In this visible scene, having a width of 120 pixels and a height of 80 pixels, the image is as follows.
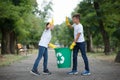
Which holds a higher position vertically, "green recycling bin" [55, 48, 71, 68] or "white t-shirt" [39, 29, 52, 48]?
"white t-shirt" [39, 29, 52, 48]

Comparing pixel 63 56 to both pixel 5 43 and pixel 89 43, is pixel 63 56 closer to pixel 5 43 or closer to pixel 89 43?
pixel 5 43

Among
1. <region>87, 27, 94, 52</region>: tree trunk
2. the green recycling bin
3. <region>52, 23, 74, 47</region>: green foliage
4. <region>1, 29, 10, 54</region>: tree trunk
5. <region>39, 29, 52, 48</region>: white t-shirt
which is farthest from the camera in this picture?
<region>52, 23, 74, 47</region>: green foliage

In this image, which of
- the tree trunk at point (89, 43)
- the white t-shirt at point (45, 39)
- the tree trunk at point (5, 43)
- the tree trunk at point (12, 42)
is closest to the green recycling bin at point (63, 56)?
the white t-shirt at point (45, 39)

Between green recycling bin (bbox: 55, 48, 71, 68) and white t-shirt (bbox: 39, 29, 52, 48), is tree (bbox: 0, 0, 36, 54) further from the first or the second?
green recycling bin (bbox: 55, 48, 71, 68)

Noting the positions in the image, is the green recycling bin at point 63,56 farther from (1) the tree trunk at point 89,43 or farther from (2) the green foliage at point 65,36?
(2) the green foliage at point 65,36

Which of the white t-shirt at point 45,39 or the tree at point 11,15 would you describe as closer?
the white t-shirt at point 45,39

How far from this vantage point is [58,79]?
10500 millimetres

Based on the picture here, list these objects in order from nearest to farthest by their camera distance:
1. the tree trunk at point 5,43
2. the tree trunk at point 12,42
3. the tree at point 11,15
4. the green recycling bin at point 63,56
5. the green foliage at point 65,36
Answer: the green recycling bin at point 63,56 < the tree at point 11,15 < the tree trunk at point 5,43 < the tree trunk at point 12,42 < the green foliage at point 65,36

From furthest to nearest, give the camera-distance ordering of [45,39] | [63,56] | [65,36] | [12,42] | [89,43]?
[65,36]
[89,43]
[12,42]
[45,39]
[63,56]

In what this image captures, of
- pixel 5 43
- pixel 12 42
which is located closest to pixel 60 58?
pixel 5 43

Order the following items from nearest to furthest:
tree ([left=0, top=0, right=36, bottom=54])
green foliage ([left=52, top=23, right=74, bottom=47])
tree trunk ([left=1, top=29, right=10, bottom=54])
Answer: tree ([left=0, top=0, right=36, bottom=54]), tree trunk ([left=1, top=29, right=10, bottom=54]), green foliage ([left=52, top=23, right=74, bottom=47])

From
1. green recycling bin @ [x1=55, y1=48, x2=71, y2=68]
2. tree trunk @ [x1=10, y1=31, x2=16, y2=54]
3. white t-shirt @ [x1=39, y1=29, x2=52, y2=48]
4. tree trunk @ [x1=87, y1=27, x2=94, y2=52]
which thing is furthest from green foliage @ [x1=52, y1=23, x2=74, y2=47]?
green recycling bin @ [x1=55, y1=48, x2=71, y2=68]

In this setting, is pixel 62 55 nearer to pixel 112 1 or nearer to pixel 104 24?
pixel 112 1

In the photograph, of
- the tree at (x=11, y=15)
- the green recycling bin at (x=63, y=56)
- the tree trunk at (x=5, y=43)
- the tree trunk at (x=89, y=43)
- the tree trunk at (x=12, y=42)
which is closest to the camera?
the green recycling bin at (x=63, y=56)
